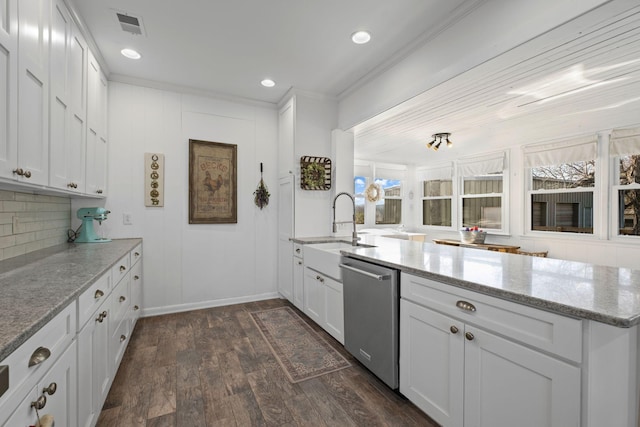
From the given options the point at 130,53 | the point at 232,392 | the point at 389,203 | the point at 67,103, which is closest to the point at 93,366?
the point at 232,392

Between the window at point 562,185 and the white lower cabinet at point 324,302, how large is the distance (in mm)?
4212

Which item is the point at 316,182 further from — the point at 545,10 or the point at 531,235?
the point at 531,235

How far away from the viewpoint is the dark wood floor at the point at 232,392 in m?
1.71

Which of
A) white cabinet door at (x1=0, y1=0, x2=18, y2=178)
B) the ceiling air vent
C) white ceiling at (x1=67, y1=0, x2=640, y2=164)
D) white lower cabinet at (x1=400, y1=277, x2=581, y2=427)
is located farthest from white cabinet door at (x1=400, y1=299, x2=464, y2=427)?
the ceiling air vent

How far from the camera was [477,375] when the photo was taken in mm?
1354

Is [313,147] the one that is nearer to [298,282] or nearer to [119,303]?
[298,282]

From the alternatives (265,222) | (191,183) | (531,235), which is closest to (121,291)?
(191,183)

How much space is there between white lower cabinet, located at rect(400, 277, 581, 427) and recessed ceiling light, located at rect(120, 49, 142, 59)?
3.16m

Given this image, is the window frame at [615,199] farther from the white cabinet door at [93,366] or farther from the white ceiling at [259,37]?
the white cabinet door at [93,366]

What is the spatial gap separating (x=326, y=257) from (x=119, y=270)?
161cm

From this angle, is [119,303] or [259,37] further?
[259,37]

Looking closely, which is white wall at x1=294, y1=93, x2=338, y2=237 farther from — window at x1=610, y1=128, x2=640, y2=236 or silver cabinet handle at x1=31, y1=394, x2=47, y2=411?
window at x1=610, y1=128, x2=640, y2=236

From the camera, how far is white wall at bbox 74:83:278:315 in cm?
325

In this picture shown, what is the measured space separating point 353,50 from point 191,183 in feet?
7.63
